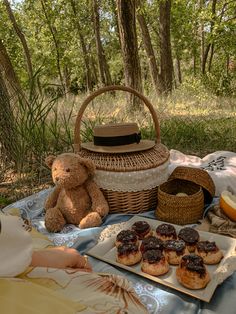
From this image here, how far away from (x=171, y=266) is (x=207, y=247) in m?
0.19

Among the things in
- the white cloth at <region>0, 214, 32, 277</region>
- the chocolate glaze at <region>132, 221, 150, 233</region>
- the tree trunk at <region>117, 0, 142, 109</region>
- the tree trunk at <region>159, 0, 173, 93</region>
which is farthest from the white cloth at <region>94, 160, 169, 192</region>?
the tree trunk at <region>159, 0, 173, 93</region>

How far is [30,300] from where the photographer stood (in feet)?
2.93

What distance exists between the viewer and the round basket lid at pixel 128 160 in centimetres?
201

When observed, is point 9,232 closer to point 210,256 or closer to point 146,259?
point 146,259

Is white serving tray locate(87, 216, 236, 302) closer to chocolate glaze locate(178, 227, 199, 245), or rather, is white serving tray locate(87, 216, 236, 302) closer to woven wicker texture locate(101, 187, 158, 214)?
chocolate glaze locate(178, 227, 199, 245)

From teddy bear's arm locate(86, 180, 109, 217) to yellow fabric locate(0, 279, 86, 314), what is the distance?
1011 mm

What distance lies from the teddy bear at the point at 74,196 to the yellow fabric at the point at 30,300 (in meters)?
0.96

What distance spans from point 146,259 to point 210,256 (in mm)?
296

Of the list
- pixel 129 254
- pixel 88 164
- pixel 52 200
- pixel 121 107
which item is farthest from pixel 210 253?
pixel 121 107

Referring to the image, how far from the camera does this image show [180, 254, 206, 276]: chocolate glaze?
1.29 meters

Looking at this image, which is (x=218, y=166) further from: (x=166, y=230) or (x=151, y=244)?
(x=151, y=244)

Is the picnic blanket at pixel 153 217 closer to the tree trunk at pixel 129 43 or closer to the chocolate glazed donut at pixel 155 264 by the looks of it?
the chocolate glazed donut at pixel 155 264

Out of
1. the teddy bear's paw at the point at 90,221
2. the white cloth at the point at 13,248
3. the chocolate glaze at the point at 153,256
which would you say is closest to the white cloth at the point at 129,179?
the teddy bear's paw at the point at 90,221

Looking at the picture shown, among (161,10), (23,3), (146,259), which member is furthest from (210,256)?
(23,3)
